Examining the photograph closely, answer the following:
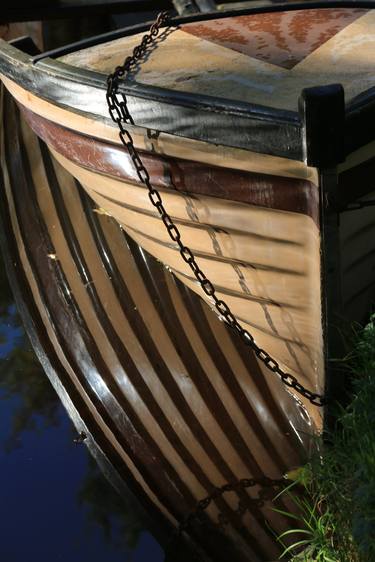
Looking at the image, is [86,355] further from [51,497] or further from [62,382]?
[51,497]

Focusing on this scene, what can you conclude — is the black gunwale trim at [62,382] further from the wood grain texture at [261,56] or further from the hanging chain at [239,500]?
the wood grain texture at [261,56]

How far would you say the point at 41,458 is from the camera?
3.67 m

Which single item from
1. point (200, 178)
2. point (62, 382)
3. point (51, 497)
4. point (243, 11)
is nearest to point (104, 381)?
point (62, 382)

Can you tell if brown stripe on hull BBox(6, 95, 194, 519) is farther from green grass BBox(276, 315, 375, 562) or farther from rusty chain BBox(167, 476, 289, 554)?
green grass BBox(276, 315, 375, 562)

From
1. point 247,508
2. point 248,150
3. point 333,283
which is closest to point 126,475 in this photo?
point 247,508

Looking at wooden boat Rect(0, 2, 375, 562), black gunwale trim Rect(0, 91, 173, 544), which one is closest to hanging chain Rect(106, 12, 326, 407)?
wooden boat Rect(0, 2, 375, 562)

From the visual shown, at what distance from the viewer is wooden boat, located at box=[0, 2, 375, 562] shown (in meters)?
2.80

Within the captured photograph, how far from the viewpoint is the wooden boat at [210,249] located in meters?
2.80

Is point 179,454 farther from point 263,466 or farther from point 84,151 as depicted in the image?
point 84,151

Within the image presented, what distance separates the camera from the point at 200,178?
302cm

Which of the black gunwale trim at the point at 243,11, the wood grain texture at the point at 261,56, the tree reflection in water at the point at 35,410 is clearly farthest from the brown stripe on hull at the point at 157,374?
the wood grain texture at the point at 261,56

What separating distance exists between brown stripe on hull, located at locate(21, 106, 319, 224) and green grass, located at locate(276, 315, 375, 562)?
1.76 ft

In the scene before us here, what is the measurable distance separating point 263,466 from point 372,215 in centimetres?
100

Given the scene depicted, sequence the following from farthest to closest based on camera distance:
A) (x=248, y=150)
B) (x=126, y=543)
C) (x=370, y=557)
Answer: (x=126, y=543) < (x=248, y=150) < (x=370, y=557)
